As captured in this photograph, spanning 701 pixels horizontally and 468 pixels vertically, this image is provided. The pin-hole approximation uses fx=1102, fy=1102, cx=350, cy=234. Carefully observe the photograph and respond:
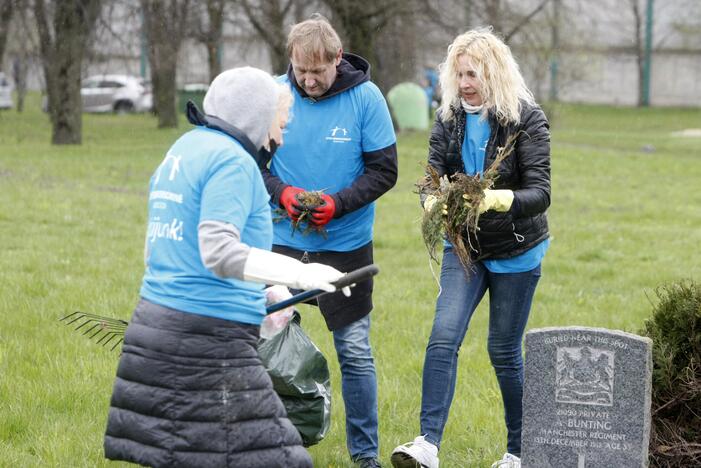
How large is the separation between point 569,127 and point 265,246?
36586 millimetres

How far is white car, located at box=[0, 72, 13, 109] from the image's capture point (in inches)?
1746

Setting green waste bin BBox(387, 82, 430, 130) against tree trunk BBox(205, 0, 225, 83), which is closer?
tree trunk BBox(205, 0, 225, 83)

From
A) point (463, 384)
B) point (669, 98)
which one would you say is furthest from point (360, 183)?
point (669, 98)

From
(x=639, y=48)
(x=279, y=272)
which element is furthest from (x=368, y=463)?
(x=639, y=48)

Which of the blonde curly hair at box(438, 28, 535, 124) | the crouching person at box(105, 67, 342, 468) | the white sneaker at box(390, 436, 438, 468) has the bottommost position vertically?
the white sneaker at box(390, 436, 438, 468)

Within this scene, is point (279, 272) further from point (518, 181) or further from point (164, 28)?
point (164, 28)

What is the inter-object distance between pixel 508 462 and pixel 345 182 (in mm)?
1523

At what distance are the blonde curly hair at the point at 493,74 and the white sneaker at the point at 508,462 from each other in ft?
5.18

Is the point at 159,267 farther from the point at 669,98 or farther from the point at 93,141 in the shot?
the point at 669,98

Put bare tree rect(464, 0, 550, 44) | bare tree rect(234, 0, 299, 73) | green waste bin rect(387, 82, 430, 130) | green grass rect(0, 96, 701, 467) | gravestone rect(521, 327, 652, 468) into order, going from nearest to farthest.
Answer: gravestone rect(521, 327, 652, 468) < green grass rect(0, 96, 701, 467) < bare tree rect(464, 0, 550, 44) < bare tree rect(234, 0, 299, 73) < green waste bin rect(387, 82, 430, 130)

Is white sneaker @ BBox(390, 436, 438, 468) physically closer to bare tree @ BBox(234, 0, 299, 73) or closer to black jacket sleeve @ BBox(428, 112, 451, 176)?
black jacket sleeve @ BBox(428, 112, 451, 176)

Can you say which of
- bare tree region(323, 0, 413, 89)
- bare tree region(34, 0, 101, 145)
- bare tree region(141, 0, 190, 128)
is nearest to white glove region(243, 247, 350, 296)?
bare tree region(141, 0, 190, 128)

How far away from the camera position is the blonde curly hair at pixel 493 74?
491cm

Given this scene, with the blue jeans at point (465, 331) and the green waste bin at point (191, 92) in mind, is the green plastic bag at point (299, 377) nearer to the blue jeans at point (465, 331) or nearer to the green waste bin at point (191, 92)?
the blue jeans at point (465, 331)
